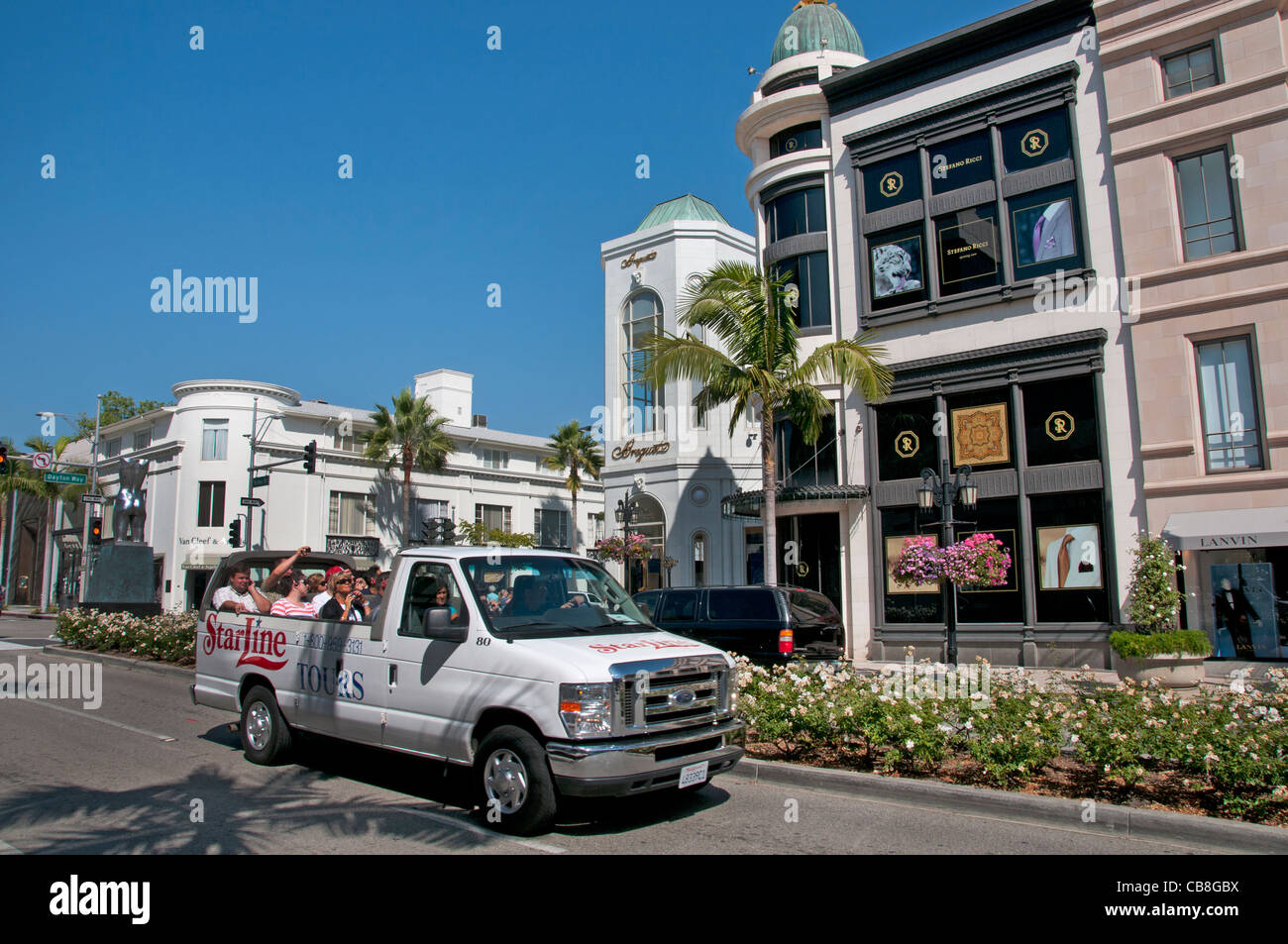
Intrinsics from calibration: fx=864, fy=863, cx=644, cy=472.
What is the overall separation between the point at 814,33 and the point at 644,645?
25.2m

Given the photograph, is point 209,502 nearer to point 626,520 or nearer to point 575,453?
point 575,453

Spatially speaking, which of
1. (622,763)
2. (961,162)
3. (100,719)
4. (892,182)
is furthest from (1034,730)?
(892,182)

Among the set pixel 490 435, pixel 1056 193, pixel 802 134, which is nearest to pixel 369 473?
pixel 490 435

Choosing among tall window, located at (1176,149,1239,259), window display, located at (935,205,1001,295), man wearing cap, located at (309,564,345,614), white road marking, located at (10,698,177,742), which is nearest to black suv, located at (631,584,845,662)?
man wearing cap, located at (309,564,345,614)

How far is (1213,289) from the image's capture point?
710 inches

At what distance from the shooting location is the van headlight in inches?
231

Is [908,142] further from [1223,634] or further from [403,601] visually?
[403,601]

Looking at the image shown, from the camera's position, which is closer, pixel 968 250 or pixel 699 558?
pixel 968 250

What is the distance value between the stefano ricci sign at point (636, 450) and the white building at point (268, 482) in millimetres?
16493

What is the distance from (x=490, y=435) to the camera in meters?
54.2

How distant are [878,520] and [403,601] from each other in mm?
17013

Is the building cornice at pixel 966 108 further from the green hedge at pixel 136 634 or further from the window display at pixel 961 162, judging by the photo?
the green hedge at pixel 136 634

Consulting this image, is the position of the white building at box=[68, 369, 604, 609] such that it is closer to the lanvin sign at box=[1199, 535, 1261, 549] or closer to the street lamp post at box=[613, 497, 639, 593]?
the street lamp post at box=[613, 497, 639, 593]

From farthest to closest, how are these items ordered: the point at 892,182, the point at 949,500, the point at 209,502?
the point at 209,502 < the point at 892,182 < the point at 949,500
